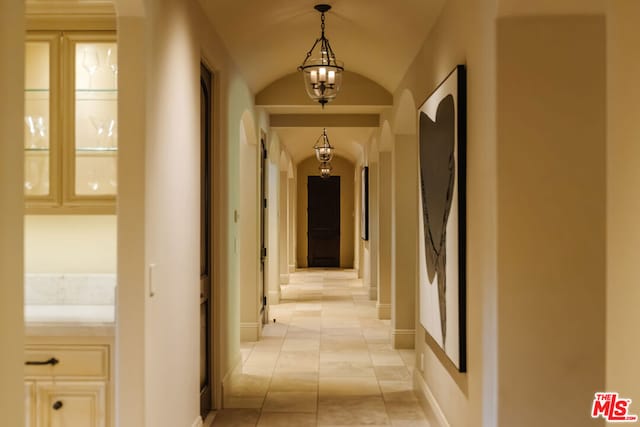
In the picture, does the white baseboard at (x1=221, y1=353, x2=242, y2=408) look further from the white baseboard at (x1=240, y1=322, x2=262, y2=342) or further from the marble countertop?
the marble countertop

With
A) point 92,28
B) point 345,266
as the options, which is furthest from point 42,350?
point 345,266

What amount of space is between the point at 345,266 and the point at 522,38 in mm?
15375

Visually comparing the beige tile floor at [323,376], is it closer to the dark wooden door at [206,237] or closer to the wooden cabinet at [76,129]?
the dark wooden door at [206,237]

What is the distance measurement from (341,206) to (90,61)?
14.5m

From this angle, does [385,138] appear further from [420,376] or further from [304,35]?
[420,376]

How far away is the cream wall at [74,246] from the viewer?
391 cm

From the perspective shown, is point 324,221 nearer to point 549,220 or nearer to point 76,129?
point 76,129

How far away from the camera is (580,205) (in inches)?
110

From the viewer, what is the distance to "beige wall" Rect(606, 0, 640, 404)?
2.04m

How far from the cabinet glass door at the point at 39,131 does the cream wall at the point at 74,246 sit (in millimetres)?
539

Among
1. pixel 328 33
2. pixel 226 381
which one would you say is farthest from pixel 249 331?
pixel 328 33

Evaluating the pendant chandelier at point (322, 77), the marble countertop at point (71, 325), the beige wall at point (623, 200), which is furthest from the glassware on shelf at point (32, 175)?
the beige wall at point (623, 200)

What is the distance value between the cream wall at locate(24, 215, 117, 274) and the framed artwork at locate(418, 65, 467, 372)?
2.07 meters

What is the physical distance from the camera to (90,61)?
345 cm
